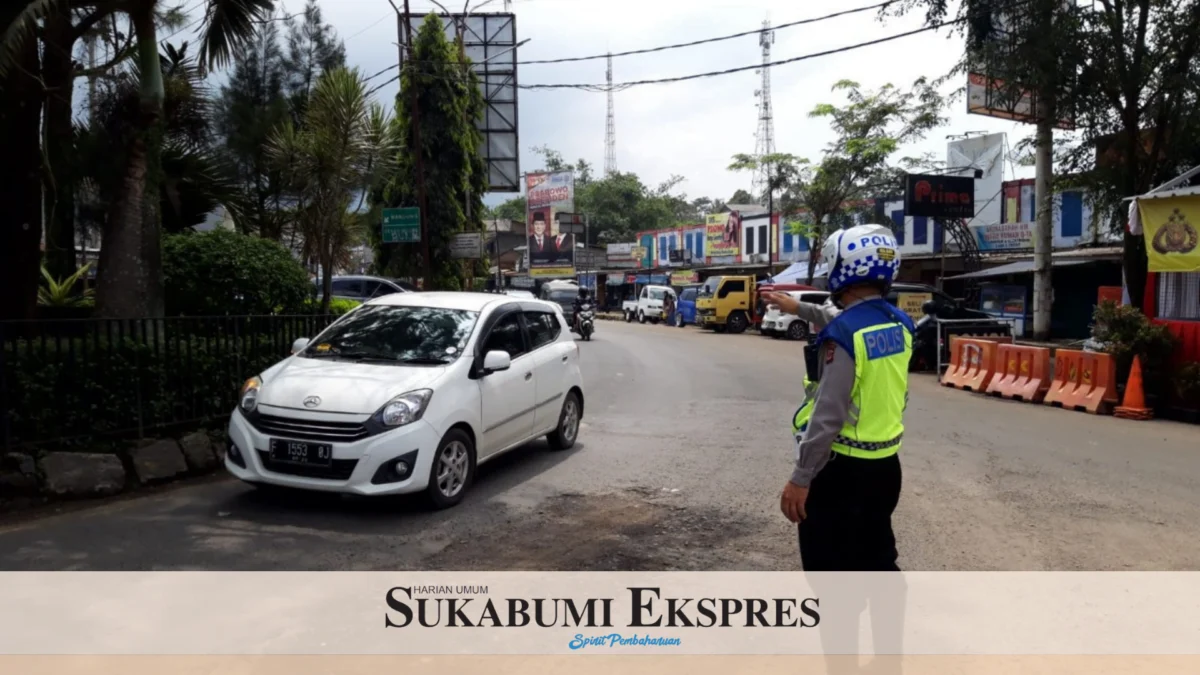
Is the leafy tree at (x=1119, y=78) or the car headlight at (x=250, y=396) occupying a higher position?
the leafy tree at (x=1119, y=78)

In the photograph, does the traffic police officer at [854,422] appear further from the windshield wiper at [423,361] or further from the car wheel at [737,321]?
the car wheel at [737,321]

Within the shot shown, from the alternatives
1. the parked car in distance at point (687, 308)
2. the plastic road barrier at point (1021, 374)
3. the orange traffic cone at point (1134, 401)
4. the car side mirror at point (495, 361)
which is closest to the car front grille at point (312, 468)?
the car side mirror at point (495, 361)

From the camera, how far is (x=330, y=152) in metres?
12.5

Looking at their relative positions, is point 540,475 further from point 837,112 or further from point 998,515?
point 837,112

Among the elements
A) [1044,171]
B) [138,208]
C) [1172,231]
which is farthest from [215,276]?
[1044,171]

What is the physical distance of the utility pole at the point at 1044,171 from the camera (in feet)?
44.3

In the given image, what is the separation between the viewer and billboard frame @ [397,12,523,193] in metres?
31.6

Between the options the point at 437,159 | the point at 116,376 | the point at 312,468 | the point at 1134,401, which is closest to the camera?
the point at 312,468

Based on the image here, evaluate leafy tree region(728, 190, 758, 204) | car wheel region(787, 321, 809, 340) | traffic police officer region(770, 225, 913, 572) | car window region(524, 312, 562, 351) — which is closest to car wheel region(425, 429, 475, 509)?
car window region(524, 312, 562, 351)

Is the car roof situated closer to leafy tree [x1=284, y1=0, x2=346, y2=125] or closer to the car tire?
leafy tree [x1=284, y1=0, x2=346, y2=125]

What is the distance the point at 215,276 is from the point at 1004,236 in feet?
88.5

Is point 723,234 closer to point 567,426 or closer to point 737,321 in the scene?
point 737,321

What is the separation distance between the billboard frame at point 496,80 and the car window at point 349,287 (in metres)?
11.8

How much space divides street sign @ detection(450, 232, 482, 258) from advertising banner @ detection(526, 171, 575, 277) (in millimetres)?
32361
